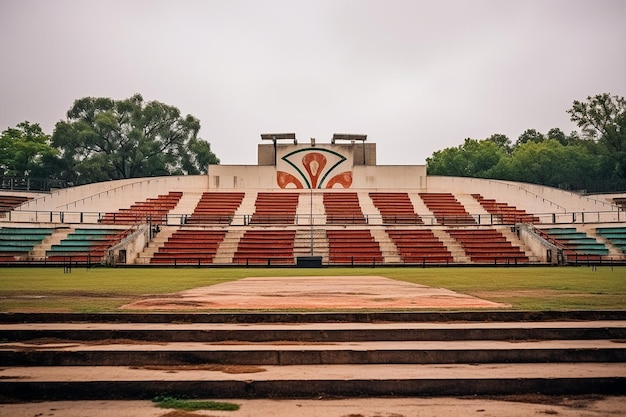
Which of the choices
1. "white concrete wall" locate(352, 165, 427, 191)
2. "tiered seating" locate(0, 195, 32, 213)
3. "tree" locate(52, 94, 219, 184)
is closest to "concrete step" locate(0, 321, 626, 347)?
"tiered seating" locate(0, 195, 32, 213)

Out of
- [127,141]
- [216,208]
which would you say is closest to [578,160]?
[216,208]

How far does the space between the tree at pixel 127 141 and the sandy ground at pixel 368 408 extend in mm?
72525

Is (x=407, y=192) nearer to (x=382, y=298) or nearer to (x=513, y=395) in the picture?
(x=382, y=298)

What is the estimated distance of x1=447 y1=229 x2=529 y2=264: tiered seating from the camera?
35.5 metres

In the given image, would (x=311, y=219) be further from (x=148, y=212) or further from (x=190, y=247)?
(x=148, y=212)

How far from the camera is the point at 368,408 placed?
20.0 feet

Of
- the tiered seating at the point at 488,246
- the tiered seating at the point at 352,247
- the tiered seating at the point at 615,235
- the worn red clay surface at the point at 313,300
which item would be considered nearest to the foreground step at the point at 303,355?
the worn red clay surface at the point at 313,300

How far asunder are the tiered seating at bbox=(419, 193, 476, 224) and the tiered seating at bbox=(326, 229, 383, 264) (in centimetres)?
801

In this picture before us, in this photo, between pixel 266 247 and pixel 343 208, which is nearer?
pixel 266 247

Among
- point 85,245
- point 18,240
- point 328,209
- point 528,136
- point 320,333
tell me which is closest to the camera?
point 320,333

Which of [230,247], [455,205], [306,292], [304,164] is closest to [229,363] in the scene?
[306,292]

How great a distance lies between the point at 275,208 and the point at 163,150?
37.2m

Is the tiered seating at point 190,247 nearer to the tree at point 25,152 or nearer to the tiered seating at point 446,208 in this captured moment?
the tiered seating at point 446,208

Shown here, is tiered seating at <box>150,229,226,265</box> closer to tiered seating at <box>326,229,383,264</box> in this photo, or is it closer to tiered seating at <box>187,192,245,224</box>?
tiered seating at <box>187,192,245,224</box>
